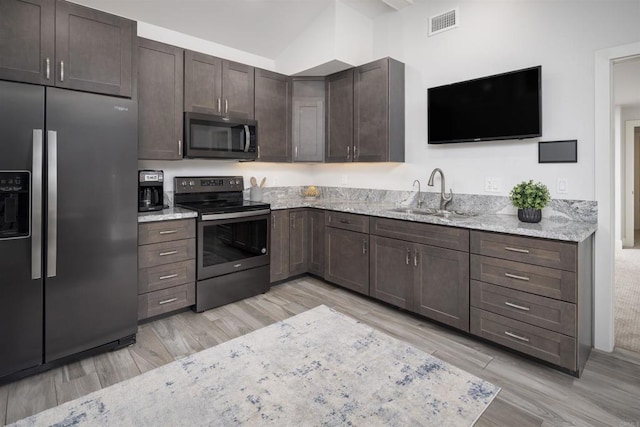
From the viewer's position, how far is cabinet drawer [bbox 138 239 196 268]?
2691 mm

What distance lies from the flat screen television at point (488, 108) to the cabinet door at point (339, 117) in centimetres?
84

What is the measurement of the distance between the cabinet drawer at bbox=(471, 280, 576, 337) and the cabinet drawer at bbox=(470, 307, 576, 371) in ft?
0.12

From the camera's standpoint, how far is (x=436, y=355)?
2359 millimetres

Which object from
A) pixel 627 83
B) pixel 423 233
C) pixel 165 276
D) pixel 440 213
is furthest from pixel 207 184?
pixel 627 83

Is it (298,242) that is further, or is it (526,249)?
(298,242)

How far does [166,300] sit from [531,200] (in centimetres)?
296

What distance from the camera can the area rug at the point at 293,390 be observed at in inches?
68.0

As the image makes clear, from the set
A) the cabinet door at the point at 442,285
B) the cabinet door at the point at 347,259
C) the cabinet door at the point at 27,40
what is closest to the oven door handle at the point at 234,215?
the cabinet door at the point at 347,259

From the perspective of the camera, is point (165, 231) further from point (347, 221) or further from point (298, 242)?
point (347, 221)

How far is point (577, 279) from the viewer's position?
2023 millimetres

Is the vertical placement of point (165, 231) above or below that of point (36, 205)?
→ below

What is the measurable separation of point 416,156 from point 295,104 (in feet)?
4.98

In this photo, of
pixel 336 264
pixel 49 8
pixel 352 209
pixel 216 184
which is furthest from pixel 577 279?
pixel 49 8

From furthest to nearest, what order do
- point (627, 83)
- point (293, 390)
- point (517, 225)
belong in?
1. point (627, 83)
2. point (517, 225)
3. point (293, 390)
